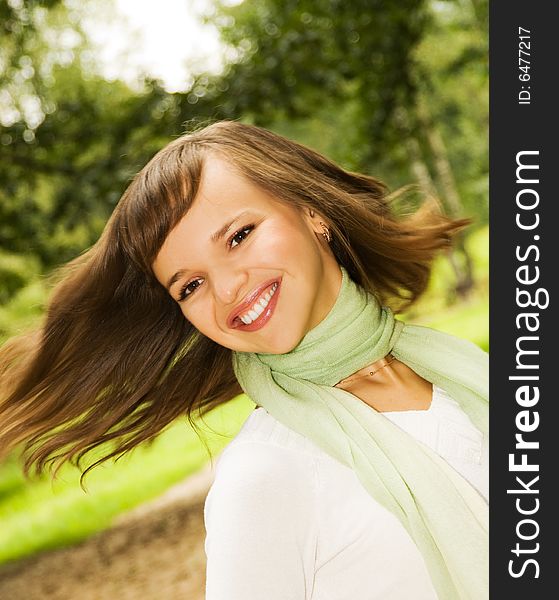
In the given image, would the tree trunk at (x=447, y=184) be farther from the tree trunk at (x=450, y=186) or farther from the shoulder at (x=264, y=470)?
the shoulder at (x=264, y=470)

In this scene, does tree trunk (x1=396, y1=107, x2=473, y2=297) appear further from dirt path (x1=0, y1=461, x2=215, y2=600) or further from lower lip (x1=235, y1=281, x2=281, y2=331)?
lower lip (x1=235, y1=281, x2=281, y2=331)

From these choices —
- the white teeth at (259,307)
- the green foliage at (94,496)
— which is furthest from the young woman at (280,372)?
the green foliage at (94,496)

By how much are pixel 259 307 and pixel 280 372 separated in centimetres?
33

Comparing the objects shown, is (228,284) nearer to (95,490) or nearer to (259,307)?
(259,307)

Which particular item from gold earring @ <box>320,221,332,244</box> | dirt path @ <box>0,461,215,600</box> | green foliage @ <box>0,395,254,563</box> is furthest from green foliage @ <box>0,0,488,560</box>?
gold earring @ <box>320,221,332,244</box>

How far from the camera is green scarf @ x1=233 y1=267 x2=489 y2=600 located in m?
1.65

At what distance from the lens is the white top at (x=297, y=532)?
58.4 inches

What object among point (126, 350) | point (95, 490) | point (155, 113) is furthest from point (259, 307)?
point (95, 490)

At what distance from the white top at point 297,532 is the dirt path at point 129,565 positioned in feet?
11.9

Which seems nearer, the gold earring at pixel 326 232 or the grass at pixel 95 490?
the gold earring at pixel 326 232

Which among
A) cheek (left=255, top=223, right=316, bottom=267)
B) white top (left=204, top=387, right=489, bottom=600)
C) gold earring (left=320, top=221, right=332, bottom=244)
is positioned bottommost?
white top (left=204, top=387, right=489, bottom=600)

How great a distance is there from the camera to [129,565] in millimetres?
5504

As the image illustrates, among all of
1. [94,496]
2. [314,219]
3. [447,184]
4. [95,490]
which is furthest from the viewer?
[447,184]

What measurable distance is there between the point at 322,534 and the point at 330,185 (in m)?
0.87
